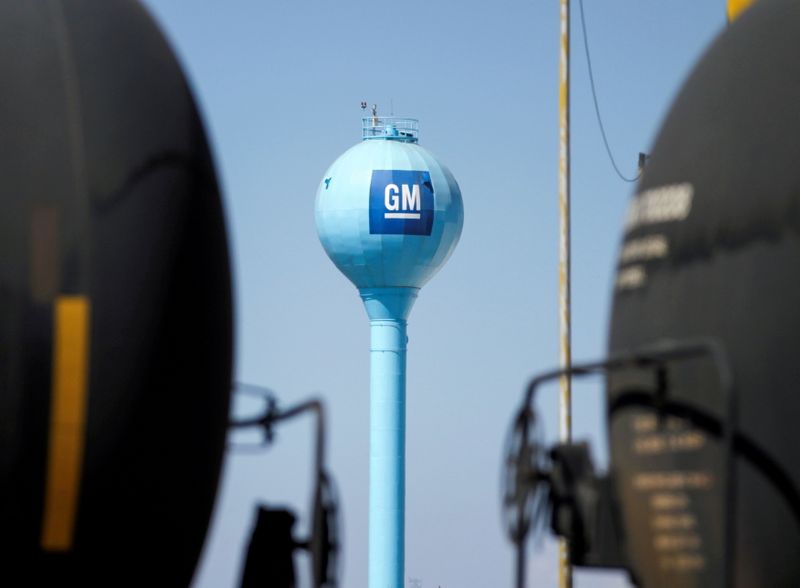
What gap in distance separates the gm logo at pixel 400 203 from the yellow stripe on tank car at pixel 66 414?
140ft

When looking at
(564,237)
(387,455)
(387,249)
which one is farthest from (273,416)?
(387,455)

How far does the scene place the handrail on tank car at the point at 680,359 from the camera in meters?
8.67

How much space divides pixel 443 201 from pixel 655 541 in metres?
43.4

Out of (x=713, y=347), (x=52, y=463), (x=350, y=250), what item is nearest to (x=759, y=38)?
(x=713, y=347)

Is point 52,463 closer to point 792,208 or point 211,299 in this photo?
point 211,299

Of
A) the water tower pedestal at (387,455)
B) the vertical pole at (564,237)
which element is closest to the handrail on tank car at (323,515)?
the vertical pole at (564,237)

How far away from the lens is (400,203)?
52219mm

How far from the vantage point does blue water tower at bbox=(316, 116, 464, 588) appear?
51.9 m

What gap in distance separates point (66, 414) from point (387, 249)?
42925mm

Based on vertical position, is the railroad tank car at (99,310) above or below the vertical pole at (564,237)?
below

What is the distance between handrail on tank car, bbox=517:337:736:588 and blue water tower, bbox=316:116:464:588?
136 feet

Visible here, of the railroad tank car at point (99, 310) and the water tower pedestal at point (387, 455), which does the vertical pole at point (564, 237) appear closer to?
the railroad tank car at point (99, 310)

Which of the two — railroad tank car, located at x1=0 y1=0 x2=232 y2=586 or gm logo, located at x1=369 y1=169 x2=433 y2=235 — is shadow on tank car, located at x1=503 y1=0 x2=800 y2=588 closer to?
railroad tank car, located at x1=0 y1=0 x2=232 y2=586

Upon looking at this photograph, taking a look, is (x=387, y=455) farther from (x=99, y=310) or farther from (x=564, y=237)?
(x=99, y=310)
